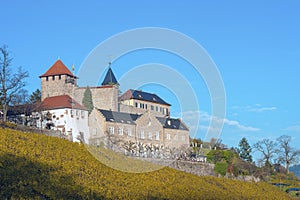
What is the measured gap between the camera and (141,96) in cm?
6072

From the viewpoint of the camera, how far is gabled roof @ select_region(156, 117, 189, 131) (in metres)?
52.2

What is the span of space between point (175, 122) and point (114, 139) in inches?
579

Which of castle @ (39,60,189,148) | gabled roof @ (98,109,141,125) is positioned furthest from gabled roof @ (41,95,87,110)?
gabled roof @ (98,109,141,125)

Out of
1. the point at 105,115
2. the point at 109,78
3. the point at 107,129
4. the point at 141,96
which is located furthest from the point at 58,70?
the point at 107,129

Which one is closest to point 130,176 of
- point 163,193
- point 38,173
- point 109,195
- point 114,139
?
point 163,193

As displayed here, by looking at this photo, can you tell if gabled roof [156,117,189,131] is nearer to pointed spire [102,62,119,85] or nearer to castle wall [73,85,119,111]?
castle wall [73,85,119,111]

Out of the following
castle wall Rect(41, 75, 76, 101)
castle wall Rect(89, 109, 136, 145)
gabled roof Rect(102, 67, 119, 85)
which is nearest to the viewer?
castle wall Rect(89, 109, 136, 145)

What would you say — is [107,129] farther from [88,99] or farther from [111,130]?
[88,99]

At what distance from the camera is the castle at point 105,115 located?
40438 millimetres

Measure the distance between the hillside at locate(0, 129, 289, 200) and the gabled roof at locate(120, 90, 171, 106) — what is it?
25.4 metres

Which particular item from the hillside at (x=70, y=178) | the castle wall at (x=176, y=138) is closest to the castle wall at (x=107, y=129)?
the castle wall at (x=176, y=138)

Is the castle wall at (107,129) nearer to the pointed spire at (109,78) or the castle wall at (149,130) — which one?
the castle wall at (149,130)

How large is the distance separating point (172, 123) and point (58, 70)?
44.5 ft

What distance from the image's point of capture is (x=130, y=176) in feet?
90.2
